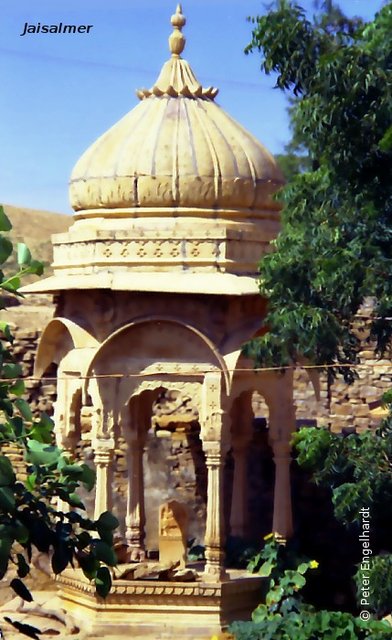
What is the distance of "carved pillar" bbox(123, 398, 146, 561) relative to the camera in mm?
13703

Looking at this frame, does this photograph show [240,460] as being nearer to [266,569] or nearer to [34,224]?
[266,569]

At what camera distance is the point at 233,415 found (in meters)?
13.9

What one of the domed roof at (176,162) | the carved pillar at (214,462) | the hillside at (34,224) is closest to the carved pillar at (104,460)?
the carved pillar at (214,462)

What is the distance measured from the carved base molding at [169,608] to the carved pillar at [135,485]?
132 centimetres

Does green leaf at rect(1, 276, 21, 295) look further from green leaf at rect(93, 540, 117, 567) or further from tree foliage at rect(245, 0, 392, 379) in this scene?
tree foliage at rect(245, 0, 392, 379)

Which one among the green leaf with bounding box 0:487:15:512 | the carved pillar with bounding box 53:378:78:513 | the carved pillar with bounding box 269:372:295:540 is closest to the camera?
the green leaf with bounding box 0:487:15:512

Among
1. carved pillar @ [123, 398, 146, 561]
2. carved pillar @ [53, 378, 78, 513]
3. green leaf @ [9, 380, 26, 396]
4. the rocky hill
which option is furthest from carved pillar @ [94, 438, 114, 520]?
the rocky hill

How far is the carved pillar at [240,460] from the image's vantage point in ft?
45.1

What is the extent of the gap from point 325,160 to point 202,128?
2.52 metres

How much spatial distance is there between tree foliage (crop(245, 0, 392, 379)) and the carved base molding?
233cm

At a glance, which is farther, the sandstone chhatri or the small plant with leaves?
the sandstone chhatri

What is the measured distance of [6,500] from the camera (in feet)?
18.7

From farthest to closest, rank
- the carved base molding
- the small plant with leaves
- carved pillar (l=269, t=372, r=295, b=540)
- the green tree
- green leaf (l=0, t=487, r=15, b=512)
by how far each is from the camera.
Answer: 1. carved pillar (l=269, t=372, r=295, b=540)
2. the carved base molding
3. the small plant with leaves
4. the green tree
5. green leaf (l=0, t=487, r=15, b=512)

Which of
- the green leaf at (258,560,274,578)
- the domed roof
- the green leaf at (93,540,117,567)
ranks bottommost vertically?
the green leaf at (93,540,117,567)
